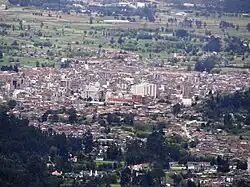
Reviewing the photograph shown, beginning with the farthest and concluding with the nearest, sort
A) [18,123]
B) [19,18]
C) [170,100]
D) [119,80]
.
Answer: [19,18] → [119,80] → [170,100] → [18,123]

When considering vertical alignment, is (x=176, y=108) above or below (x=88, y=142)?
below

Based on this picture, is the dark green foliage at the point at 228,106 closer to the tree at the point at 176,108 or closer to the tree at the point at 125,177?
the tree at the point at 176,108

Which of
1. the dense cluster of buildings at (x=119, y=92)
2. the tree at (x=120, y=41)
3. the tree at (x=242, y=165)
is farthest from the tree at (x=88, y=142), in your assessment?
the tree at (x=120, y=41)

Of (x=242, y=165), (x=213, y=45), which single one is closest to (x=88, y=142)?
(x=242, y=165)

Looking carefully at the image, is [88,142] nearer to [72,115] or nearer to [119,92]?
[72,115]

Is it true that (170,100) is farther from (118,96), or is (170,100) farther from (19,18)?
(19,18)

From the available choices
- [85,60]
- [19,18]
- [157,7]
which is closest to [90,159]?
[85,60]

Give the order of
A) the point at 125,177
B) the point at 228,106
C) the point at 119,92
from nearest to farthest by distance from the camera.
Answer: the point at 125,177 → the point at 228,106 → the point at 119,92

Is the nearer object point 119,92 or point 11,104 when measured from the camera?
point 11,104

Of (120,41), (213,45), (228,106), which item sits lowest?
(213,45)
